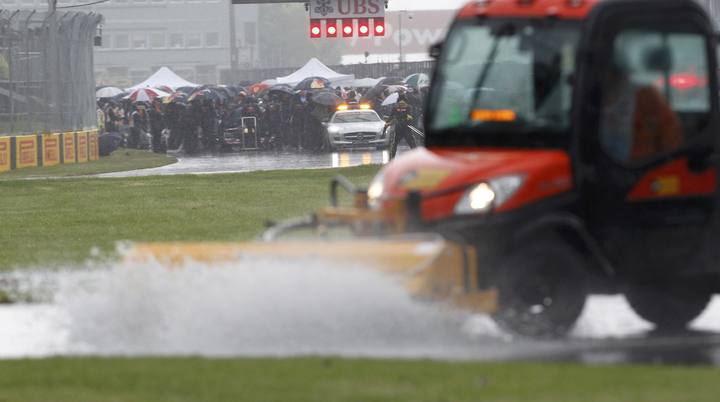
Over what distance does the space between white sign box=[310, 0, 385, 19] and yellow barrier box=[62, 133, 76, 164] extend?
6.95 m

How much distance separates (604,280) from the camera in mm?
10469

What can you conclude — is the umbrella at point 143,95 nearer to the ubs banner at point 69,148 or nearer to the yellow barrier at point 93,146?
the yellow barrier at point 93,146

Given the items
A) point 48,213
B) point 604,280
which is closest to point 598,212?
point 604,280

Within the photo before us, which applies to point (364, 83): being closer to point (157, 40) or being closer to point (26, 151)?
point (26, 151)

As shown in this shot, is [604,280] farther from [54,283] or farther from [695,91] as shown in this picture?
[54,283]

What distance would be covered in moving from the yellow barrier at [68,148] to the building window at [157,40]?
127 m

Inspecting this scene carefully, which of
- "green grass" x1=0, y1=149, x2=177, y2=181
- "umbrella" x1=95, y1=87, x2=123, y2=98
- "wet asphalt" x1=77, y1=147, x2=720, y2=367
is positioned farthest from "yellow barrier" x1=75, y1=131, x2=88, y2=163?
"wet asphalt" x1=77, y1=147, x2=720, y2=367

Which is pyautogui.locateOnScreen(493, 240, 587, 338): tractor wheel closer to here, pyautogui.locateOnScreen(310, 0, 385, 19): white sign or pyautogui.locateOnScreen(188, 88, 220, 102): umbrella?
pyautogui.locateOnScreen(310, 0, 385, 19): white sign

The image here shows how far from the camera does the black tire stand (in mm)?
11070

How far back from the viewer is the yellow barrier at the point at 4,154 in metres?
40.1

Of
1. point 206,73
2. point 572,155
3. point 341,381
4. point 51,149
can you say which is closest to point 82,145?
point 51,149

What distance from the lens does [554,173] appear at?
1012cm

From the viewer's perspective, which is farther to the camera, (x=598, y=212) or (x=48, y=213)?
(x=48, y=213)

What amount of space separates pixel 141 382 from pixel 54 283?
5594mm
